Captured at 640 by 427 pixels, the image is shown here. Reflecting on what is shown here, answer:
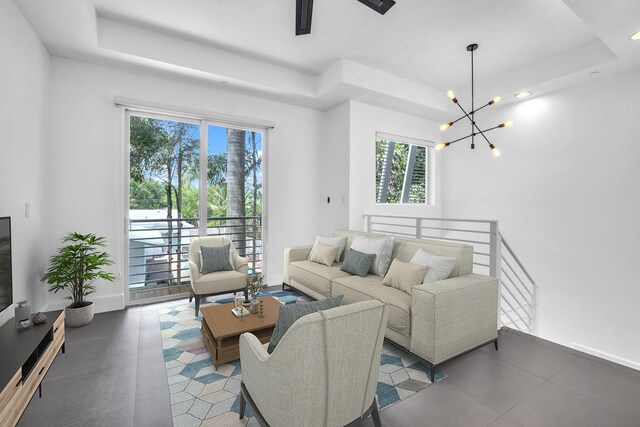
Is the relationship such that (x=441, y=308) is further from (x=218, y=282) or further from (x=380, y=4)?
(x=218, y=282)

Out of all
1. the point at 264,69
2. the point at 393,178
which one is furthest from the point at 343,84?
the point at 393,178

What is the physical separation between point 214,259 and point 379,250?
1.99m

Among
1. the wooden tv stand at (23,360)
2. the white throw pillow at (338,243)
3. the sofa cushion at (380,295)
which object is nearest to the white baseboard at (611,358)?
the sofa cushion at (380,295)

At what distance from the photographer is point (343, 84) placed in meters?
3.96

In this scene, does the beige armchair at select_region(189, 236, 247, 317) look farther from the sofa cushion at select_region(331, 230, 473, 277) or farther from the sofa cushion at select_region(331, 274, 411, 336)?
the sofa cushion at select_region(331, 230, 473, 277)

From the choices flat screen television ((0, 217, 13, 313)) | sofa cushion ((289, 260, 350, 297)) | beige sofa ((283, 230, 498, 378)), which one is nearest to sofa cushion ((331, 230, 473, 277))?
beige sofa ((283, 230, 498, 378))

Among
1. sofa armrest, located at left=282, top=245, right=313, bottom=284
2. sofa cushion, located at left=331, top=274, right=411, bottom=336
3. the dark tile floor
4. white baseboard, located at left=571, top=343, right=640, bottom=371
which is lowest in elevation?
white baseboard, located at left=571, top=343, right=640, bottom=371

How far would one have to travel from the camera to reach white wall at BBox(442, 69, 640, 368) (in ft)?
11.6

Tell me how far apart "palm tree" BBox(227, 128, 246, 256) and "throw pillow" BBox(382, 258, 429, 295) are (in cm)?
244

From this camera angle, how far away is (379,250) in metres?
3.36

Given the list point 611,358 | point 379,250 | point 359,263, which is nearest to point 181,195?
point 359,263

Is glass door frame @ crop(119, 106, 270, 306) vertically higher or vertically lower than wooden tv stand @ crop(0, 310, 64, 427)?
higher

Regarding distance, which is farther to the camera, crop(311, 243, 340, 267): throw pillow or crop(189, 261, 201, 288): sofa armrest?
crop(311, 243, 340, 267): throw pillow

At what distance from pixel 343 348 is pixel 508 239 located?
4.41 meters
